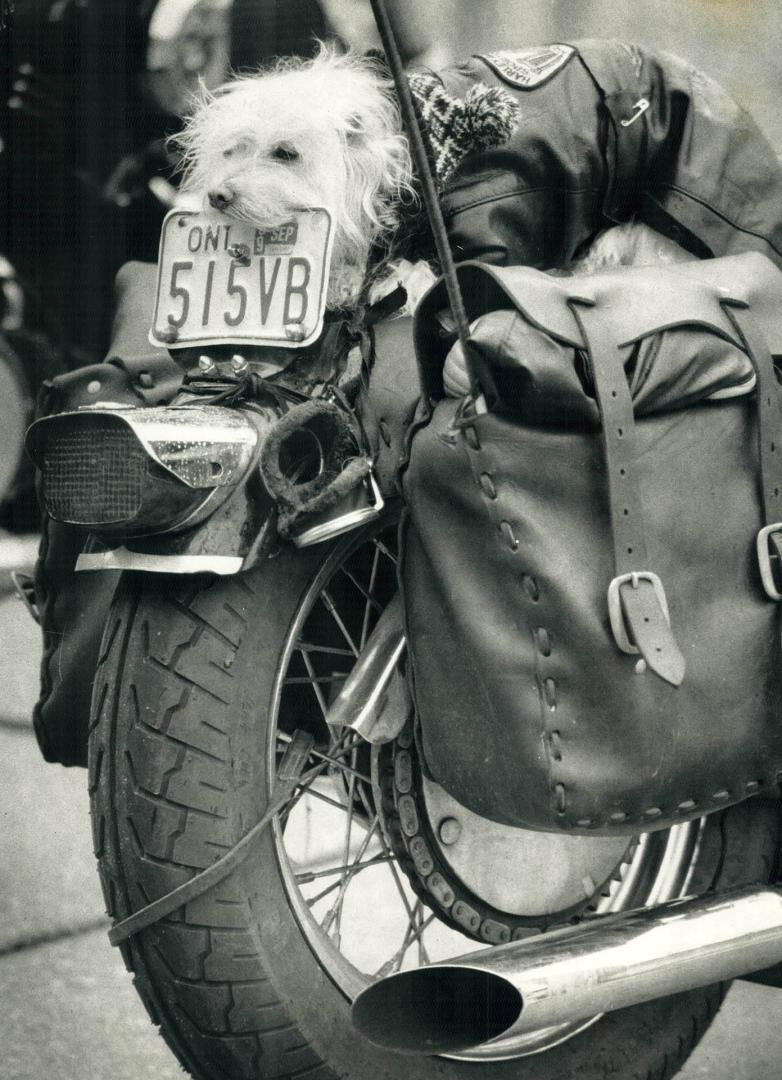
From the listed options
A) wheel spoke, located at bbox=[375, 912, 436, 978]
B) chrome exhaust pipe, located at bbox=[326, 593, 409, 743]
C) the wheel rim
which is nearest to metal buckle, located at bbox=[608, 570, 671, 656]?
chrome exhaust pipe, located at bbox=[326, 593, 409, 743]

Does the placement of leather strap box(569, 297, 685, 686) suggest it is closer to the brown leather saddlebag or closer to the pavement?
the brown leather saddlebag

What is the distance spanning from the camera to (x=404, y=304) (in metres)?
1.99

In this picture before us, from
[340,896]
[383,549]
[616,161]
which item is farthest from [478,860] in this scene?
[616,161]

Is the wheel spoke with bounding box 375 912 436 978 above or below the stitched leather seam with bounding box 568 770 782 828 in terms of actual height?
below

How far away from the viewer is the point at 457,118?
196 cm

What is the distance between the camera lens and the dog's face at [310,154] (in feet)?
5.85

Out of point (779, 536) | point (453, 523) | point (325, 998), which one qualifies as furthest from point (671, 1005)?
point (453, 523)

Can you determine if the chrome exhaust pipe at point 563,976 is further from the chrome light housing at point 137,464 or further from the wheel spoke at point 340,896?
the chrome light housing at point 137,464

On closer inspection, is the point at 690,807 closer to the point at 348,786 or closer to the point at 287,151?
the point at 348,786

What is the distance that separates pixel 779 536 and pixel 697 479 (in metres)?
0.13

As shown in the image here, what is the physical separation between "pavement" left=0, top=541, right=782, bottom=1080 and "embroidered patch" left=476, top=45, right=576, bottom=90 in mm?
1348

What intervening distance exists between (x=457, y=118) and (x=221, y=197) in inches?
14.9

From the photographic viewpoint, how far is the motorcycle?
63.7 inches

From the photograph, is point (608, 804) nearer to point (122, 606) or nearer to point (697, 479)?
point (697, 479)
